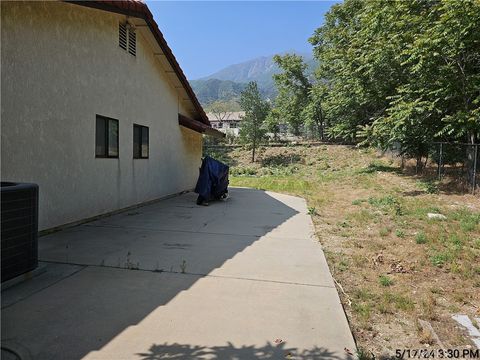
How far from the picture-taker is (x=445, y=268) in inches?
201

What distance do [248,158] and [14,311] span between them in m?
29.6

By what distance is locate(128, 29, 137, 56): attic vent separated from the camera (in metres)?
9.21

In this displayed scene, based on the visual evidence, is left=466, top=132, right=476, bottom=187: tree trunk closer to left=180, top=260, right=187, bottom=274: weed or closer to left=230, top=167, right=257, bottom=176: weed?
left=180, top=260, right=187, bottom=274: weed

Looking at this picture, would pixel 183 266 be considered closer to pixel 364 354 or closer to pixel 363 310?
pixel 363 310

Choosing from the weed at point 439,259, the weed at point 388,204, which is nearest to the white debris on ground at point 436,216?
the weed at point 388,204

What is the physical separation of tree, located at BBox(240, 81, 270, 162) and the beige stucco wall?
69.5ft

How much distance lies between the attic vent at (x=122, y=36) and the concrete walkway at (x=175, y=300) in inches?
191

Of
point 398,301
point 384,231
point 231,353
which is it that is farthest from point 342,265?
point 231,353

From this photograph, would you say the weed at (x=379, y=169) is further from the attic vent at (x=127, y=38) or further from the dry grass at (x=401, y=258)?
the attic vent at (x=127, y=38)

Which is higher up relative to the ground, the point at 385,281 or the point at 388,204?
the point at 388,204

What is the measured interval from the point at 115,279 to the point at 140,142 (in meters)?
6.52

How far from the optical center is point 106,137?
823 cm

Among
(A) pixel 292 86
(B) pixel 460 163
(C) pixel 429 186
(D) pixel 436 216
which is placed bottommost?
(D) pixel 436 216

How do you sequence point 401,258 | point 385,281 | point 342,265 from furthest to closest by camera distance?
point 401,258, point 342,265, point 385,281
